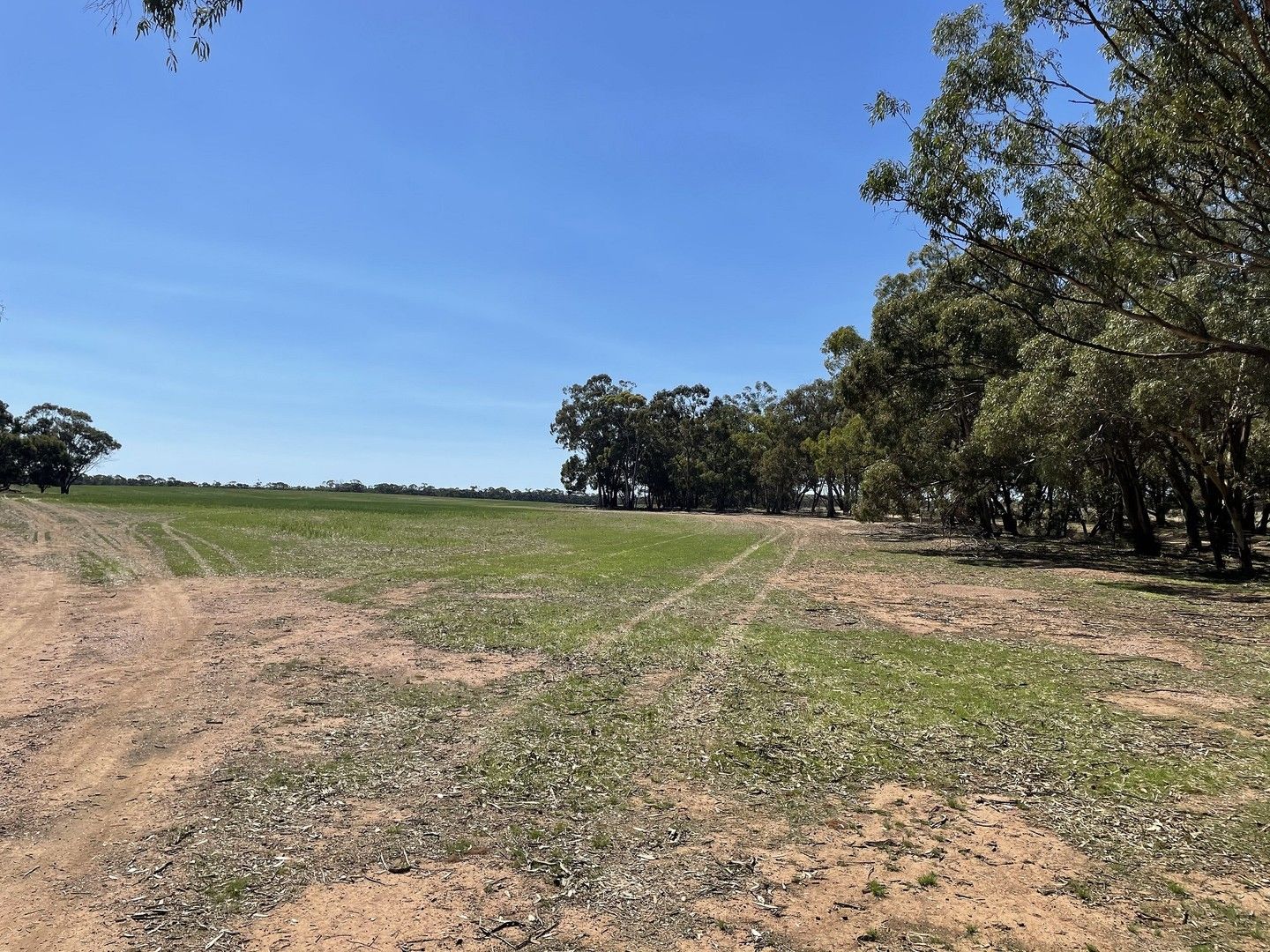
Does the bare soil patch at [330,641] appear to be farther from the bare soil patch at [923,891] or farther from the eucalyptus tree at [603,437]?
the eucalyptus tree at [603,437]

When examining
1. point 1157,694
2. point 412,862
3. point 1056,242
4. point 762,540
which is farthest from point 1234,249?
point 762,540

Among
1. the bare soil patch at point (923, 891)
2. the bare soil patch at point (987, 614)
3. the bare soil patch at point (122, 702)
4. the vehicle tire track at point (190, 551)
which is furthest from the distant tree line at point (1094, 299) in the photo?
the vehicle tire track at point (190, 551)

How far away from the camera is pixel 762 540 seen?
40.1 m

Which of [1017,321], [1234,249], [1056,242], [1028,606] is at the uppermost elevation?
[1017,321]

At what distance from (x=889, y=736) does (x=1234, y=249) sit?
949 cm

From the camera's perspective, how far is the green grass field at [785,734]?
488cm

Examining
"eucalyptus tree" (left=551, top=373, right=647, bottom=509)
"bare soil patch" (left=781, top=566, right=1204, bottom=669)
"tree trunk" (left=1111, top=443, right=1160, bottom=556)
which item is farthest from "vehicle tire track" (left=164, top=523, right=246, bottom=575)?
"eucalyptus tree" (left=551, top=373, right=647, bottom=509)

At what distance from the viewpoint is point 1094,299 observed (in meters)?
15.8

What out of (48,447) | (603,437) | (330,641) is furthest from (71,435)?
(330,641)

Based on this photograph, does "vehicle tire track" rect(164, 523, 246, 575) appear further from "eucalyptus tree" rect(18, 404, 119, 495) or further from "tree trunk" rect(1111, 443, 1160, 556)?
"eucalyptus tree" rect(18, 404, 119, 495)

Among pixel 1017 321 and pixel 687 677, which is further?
pixel 1017 321

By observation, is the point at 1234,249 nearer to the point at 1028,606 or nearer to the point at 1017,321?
the point at 1028,606

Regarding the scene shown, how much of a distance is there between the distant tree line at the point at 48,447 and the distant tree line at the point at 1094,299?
120 m

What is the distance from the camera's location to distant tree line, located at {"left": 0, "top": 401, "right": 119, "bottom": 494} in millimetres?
99000
